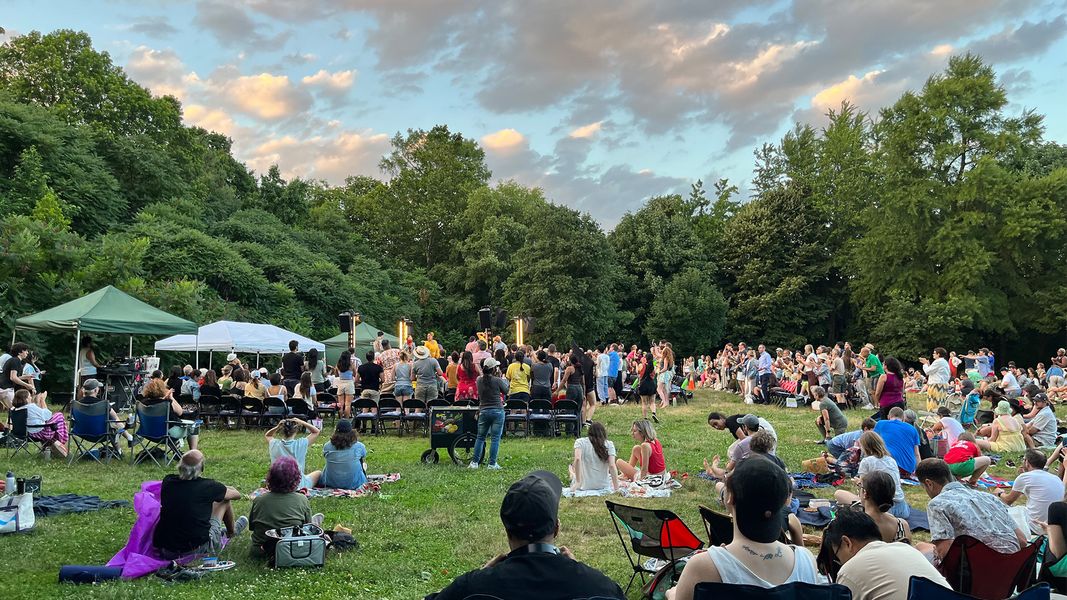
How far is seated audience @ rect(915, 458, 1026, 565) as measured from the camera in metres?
4.34

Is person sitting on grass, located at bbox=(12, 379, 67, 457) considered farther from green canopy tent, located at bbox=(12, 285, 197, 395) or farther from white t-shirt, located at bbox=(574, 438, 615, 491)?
white t-shirt, located at bbox=(574, 438, 615, 491)

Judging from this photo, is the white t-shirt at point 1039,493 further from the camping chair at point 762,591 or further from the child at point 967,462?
the camping chair at point 762,591

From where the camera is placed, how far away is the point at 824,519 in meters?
7.46

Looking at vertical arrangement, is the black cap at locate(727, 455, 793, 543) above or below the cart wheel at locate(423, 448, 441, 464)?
above

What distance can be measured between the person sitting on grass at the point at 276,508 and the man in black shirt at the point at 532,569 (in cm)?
383

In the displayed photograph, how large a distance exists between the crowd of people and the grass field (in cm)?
49

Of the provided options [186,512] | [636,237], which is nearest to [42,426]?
[186,512]

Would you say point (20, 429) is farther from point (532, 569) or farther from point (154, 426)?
point (532, 569)

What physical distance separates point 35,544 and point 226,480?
123 inches

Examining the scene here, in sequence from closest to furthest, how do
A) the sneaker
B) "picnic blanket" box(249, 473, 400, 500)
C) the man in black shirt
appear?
1. the man in black shirt
2. the sneaker
3. "picnic blanket" box(249, 473, 400, 500)

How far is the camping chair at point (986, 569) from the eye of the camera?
168 inches

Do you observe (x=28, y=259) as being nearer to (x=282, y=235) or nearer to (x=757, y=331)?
(x=282, y=235)

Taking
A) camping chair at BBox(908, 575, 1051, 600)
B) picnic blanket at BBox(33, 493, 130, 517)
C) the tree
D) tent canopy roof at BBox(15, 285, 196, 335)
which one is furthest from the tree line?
camping chair at BBox(908, 575, 1051, 600)

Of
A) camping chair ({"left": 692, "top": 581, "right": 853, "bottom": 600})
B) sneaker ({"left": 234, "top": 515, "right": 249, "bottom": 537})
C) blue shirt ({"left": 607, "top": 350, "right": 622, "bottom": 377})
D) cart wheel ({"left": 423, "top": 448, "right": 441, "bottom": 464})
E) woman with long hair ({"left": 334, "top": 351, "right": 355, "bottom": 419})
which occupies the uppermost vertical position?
blue shirt ({"left": 607, "top": 350, "right": 622, "bottom": 377})
